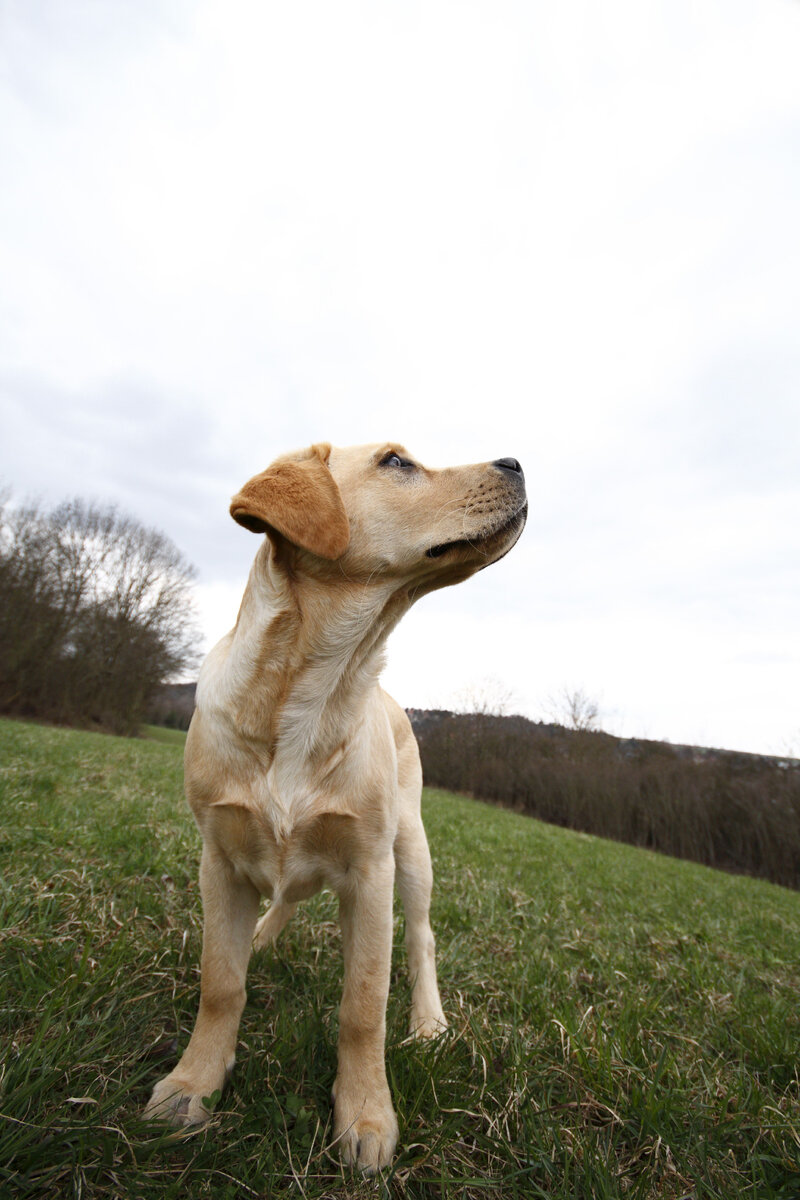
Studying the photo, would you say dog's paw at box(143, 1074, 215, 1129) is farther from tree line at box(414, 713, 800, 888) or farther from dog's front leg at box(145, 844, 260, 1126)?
tree line at box(414, 713, 800, 888)

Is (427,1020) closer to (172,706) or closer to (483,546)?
(483,546)

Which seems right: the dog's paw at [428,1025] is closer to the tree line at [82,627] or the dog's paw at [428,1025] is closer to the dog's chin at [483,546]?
the dog's chin at [483,546]

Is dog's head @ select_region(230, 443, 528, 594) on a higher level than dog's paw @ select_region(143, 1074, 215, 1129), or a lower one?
higher

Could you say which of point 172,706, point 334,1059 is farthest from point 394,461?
point 172,706

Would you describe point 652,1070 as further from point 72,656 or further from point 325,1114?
point 72,656

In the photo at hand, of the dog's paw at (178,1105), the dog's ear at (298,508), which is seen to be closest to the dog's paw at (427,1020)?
the dog's paw at (178,1105)

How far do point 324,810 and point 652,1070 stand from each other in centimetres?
158

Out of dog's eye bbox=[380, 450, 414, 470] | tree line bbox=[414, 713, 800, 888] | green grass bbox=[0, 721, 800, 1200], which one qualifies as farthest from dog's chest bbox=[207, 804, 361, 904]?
tree line bbox=[414, 713, 800, 888]

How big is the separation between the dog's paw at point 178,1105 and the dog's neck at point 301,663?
105 centimetres

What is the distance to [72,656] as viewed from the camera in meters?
29.8

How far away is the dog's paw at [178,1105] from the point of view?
1.73m

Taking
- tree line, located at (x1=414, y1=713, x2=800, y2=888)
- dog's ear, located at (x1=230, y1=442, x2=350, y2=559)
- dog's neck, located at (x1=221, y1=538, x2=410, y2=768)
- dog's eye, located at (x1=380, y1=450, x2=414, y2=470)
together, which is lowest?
tree line, located at (x1=414, y1=713, x2=800, y2=888)

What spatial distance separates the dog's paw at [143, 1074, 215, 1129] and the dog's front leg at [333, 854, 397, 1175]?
42cm

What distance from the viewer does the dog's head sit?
220 cm
